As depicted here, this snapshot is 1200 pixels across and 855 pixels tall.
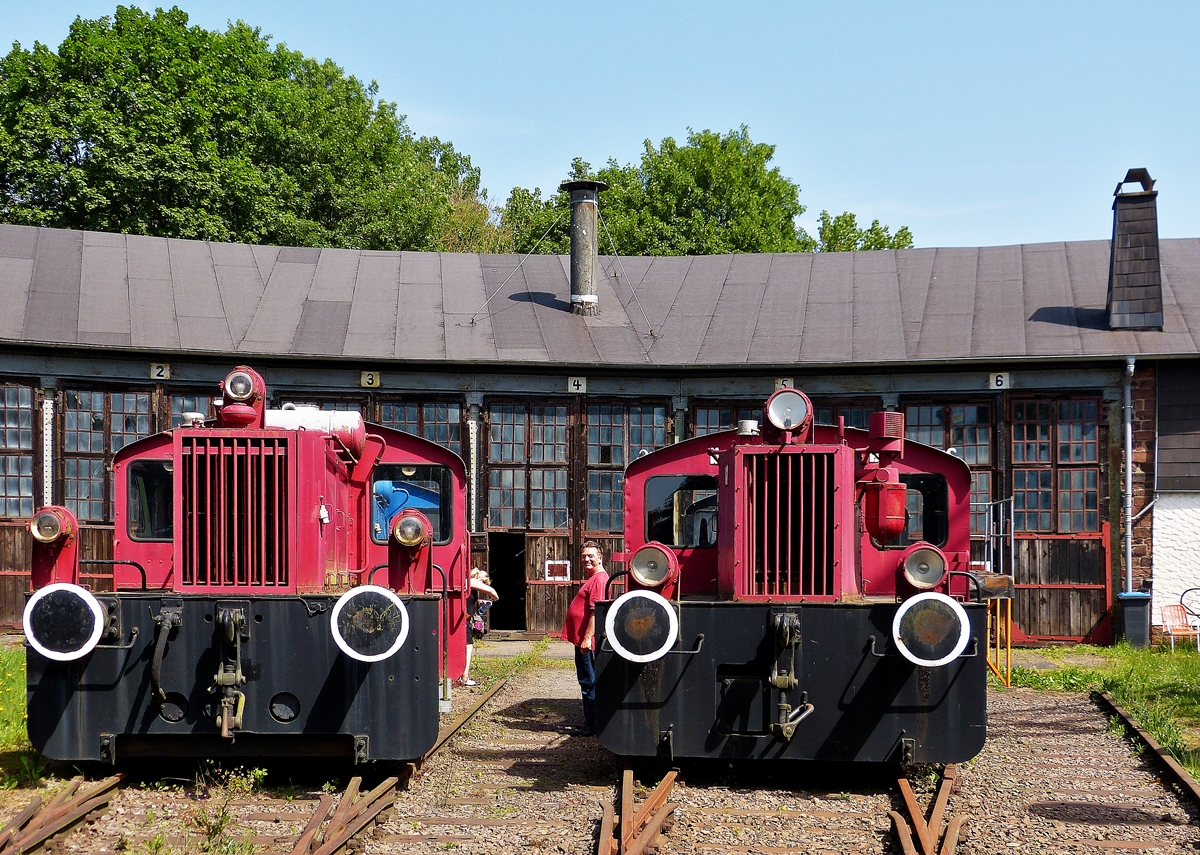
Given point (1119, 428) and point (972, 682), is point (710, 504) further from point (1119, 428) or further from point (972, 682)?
point (1119, 428)

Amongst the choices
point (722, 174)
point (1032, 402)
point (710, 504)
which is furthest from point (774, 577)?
point (722, 174)

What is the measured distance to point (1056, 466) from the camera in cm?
1820

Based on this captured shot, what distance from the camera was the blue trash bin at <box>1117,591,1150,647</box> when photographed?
57.3 feet

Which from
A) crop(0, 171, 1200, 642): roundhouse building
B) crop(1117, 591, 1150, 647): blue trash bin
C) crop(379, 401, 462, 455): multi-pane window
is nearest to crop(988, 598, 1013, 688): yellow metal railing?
crop(0, 171, 1200, 642): roundhouse building

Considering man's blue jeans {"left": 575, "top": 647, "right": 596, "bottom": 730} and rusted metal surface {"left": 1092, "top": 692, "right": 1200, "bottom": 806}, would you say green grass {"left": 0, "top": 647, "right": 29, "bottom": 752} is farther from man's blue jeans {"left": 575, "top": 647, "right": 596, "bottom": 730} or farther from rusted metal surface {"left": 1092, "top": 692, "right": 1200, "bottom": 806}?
rusted metal surface {"left": 1092, "top": 692, "right": 1200, "bottom": 806}

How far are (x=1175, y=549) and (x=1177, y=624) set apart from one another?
42.9 inches

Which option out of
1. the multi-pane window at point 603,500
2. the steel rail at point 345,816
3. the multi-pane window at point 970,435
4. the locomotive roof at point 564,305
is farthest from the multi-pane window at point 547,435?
the steel rail at point 345,816

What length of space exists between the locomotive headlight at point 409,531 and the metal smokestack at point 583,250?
1168 centimetres

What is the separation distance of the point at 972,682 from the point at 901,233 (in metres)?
34.7

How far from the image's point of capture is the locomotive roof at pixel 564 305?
1838 cm

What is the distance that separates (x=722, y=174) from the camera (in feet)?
130

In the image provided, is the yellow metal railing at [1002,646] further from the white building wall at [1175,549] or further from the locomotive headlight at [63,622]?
the locomotive headlight at [63,622]

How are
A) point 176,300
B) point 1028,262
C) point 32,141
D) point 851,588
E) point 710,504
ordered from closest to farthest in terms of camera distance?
1. point 851,588
2. point 710,504
3. point 176,300
4. point 1028,262
5. point 32,141

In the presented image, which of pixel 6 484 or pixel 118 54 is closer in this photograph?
pixel 6 484
